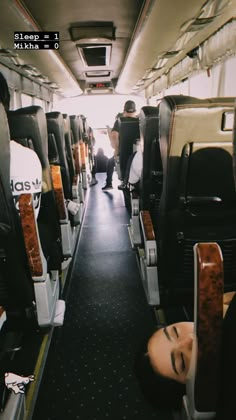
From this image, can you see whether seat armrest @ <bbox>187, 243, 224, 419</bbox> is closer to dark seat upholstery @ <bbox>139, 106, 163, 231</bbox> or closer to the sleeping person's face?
the sleeping person's face

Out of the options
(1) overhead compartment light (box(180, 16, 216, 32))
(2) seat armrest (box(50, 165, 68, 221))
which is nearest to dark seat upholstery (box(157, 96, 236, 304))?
(2) seat armrest (box(50, 165, 68, 221))

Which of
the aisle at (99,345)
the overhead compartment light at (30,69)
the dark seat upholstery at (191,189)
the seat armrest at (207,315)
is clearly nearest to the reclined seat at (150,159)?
the dark seat upholstery at (191,189)

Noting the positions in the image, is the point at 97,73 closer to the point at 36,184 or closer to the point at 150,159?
the point at 150,159

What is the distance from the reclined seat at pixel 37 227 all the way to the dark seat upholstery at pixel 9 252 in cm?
3

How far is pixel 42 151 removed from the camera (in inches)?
76.5

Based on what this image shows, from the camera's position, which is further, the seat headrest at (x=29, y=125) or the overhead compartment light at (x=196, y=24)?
the overhead compartment light at (x=196, y=24)

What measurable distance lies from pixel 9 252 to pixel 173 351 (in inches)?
35.9

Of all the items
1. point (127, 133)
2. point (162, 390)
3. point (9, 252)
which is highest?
point (127, 133)

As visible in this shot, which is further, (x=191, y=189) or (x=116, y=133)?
(x=116, y=133)

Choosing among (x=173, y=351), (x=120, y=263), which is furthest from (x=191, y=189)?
(x=120, y=263)

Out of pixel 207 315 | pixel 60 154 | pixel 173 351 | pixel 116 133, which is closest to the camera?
pixel 207 315

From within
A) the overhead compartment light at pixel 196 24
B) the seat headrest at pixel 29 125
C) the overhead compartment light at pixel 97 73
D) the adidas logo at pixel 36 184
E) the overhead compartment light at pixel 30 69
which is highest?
the overhead compartment light at pixel 97 73

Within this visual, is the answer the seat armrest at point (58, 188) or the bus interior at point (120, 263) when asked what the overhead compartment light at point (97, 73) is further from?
the seat armrest at point (58, 188)

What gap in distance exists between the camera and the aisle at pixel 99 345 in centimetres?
171
